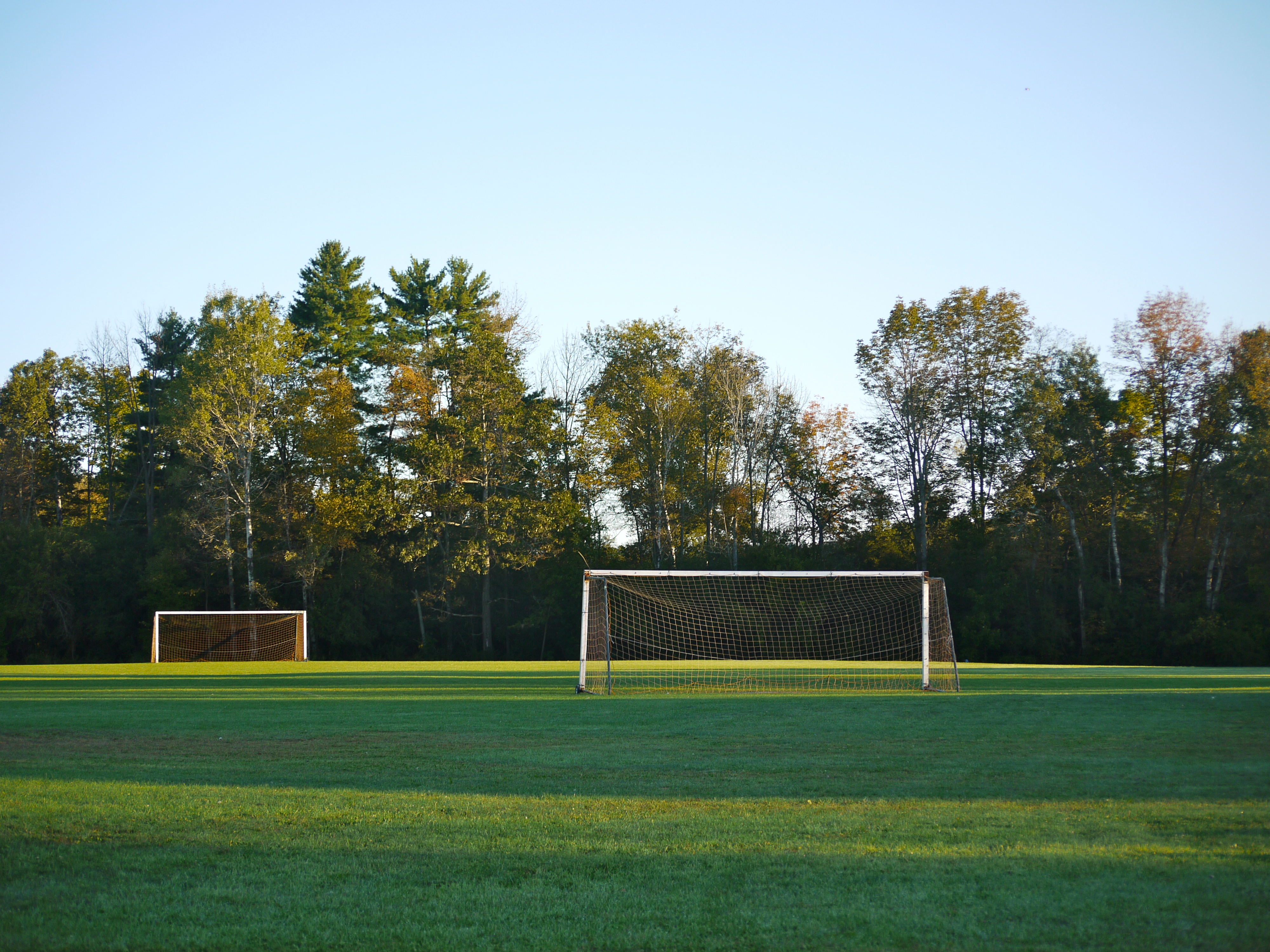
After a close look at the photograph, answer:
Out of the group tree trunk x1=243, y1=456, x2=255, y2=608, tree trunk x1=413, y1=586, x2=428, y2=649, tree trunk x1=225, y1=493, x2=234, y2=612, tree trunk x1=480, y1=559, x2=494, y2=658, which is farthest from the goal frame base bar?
tree trunk x1=480, y1=559, x2=494, y2=658

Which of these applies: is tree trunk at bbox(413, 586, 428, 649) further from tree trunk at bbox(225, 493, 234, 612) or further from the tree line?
tree trunk at bbox(225, 493, 234, 612)

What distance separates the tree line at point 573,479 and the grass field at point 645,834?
2990cm

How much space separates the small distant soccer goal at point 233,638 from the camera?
38312mm

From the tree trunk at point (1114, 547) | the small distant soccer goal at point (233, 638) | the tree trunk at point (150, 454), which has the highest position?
the tree trunk at point (150, 454)

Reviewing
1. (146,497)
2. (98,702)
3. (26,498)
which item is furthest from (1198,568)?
(26,498)

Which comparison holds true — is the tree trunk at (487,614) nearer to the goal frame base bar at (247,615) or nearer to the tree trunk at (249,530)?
the goal frame base bar at (247,615)

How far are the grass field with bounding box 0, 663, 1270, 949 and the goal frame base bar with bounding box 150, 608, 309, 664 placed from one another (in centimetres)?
2464

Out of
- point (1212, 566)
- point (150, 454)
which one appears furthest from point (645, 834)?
point (150, 454)

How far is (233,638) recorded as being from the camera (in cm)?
3884

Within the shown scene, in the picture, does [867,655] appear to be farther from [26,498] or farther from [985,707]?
[26,498]

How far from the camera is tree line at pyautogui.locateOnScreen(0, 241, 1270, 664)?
38969 mm

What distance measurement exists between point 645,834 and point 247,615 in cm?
3711

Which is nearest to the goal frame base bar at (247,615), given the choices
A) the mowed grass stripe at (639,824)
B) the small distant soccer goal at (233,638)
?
the small distant soccer goal at (233,638)

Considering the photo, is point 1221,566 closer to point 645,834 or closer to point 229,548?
point 229,548
